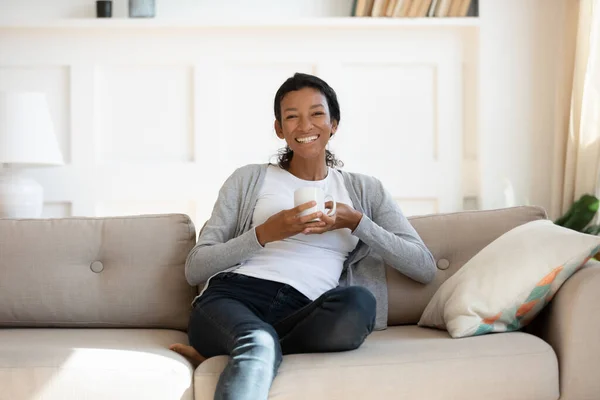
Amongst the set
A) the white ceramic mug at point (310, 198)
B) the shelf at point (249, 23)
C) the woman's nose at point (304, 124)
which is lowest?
the white ceramic mug at point (310, 198)

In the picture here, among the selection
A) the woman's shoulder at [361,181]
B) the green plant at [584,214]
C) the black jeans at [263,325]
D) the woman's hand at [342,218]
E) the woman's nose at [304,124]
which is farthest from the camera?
the green plant at [584,214]

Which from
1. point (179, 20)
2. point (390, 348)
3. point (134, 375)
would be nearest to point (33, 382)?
point (134, 375)

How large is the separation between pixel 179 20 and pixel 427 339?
87.7 inches

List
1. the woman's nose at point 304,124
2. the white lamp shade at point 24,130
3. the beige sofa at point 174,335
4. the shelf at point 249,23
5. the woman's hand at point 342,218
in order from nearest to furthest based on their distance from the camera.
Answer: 1. the beige sofa at point 174,335
2. the woman's hand at point 342,218
3. the woman's nose at point 304,124
4. the white lamp shade at point 24,130
5. the shelf at point 249,23

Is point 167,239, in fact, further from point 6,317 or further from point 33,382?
point 33,382

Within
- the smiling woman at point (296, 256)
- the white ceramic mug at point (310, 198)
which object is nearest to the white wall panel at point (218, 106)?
the smiling woman at point (296, 256)

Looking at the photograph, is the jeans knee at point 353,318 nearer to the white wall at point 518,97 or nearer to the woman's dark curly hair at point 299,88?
the woman's dark curly hair at point 299,88

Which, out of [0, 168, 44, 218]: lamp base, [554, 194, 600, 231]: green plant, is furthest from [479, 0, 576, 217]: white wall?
[0, 168, 44, 218]: lamp base

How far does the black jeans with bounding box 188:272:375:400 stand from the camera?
64.3 inches

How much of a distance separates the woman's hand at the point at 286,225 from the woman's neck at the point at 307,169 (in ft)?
0.94

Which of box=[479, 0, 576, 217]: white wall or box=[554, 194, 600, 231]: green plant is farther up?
box=[479, 0, 576, 217]: white wall

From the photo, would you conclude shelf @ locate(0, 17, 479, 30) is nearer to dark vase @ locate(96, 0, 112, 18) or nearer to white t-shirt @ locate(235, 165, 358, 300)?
dark vase @ locate(96, 0, 112, 18)

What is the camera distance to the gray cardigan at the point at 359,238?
208 cm

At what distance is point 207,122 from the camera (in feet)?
12.2
